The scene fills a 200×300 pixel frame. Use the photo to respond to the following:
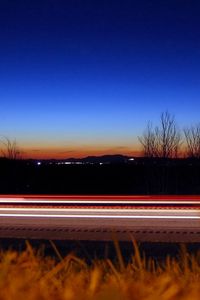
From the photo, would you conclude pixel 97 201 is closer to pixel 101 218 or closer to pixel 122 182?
pixel 101 218

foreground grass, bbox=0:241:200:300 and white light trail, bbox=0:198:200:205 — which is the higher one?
foreground grass, bbox=0:241:200:300

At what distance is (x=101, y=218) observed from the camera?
16734 millimetres

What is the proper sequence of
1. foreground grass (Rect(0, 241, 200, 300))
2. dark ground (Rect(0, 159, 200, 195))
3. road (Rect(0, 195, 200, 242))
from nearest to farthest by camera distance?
foreground grass (Rect(0, 241, 200, 300)), road (Rect(0, 195, 200, 242)), dark ground (Rect(0, 159, 200, 195))

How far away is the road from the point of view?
1366cm

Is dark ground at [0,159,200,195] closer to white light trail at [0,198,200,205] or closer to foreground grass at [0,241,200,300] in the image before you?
white light trail at [0,198,200,205]

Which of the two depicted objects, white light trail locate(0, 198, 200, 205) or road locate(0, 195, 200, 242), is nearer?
road locate(0, 195, 200, 242)

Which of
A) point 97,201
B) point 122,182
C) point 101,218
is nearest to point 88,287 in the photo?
point 101,218

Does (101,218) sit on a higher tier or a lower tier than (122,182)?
lower

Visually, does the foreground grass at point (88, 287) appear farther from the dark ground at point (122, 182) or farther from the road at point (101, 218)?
the dark ground at point (122, 182)

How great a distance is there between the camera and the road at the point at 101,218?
44.8 ft

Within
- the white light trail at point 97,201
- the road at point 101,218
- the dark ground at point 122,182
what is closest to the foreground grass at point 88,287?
the road at point 101,218

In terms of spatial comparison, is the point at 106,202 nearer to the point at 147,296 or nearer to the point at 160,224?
the point at 160,224

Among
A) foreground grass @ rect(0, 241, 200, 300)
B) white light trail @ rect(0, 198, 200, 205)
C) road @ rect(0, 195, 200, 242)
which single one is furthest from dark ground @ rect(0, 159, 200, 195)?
foreground grass @ rect(0, 241, 200, 300)

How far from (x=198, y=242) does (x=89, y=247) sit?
2181mm
